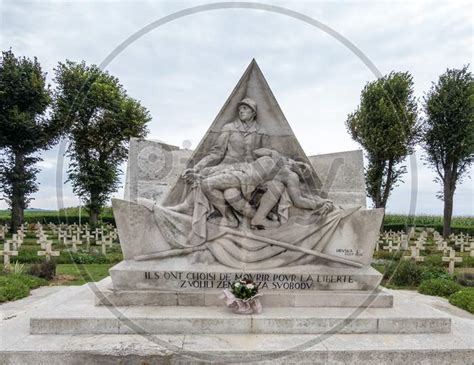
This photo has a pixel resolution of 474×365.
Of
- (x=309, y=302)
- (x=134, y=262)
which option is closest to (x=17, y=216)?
(x=134, y=262)

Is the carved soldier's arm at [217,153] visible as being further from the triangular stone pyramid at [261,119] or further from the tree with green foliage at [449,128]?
the tree with green foliage at [449,128]

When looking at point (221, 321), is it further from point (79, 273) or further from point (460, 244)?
point (460, 244)

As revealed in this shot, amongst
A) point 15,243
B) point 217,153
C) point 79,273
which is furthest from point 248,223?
point 15,243

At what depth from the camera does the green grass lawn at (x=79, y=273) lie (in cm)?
1258

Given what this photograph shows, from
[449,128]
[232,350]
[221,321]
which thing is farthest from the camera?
[449,128]

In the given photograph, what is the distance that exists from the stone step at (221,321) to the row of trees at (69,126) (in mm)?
22186

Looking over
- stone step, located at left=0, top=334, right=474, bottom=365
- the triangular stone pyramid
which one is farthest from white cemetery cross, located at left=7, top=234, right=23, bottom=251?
the triangular stone pyramid

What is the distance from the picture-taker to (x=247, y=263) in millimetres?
7047

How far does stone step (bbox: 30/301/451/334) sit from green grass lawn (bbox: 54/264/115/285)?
656cm

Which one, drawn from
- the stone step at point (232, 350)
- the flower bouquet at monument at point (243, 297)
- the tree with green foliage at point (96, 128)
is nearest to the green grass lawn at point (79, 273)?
the stone step at point (232, 350)

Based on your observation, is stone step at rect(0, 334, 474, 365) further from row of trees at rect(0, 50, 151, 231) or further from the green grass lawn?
row of trees at rect(0, 50, 151, 231)

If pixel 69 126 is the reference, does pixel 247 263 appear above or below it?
below

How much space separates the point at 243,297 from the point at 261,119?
3455 mm

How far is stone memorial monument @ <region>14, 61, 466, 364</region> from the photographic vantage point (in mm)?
5656
